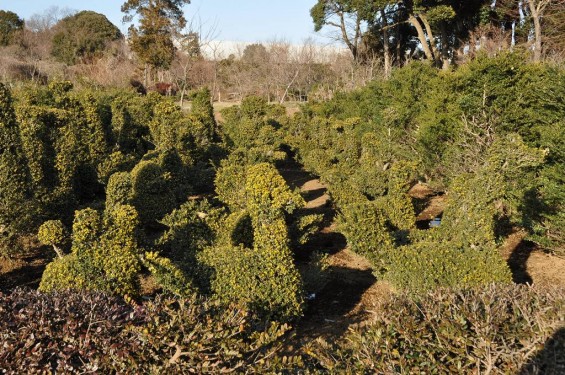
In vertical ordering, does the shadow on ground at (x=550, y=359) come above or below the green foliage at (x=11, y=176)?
below

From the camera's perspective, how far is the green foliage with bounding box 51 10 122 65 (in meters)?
43.9

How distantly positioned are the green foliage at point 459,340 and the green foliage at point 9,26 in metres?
53.2

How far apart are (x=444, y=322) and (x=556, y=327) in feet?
2.41

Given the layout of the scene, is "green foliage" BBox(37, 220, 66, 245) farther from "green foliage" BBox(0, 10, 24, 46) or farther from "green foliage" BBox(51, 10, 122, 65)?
"green foliage" BBox(0, 10, 24, 46)

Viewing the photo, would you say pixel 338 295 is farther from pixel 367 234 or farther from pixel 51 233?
pixel 51 233

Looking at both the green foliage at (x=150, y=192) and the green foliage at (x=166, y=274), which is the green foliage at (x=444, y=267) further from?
the green foliage at (x=150, y=192)

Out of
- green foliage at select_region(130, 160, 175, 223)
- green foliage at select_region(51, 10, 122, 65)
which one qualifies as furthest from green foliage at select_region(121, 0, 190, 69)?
green foliage at select_region(130, 160, 175, 223)

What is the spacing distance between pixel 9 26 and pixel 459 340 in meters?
56.5

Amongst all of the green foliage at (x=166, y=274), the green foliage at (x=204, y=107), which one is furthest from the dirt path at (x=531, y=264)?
the green foliage at (x=204, y=107)

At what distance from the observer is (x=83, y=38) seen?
44.6 meters

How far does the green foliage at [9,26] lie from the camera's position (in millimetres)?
45938

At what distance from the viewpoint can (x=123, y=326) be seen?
335 cm

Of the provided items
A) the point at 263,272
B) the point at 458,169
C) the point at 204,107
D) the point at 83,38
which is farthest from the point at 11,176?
the point at 83,38

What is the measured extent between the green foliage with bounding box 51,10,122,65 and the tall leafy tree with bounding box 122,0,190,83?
10487 millimetres
